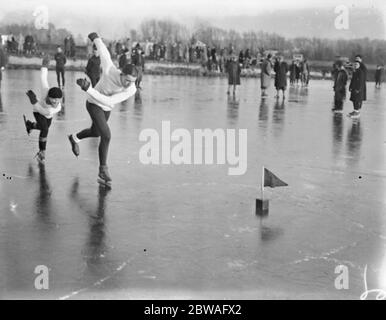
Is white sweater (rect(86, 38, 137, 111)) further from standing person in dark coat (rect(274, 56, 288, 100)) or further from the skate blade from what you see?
standing person in dark coat (rect(274, 56, 288, 100))

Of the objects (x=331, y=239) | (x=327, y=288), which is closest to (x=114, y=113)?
(x=331, y=239)

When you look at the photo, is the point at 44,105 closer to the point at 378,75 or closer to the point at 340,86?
the point at 340,86

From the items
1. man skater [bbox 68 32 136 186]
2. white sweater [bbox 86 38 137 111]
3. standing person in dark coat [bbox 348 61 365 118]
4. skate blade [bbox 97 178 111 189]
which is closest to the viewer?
skate blade [bbox 97 178 111 189]

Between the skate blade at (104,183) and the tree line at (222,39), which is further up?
the tree line at (222,39)

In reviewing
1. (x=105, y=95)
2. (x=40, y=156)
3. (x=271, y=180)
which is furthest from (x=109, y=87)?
(x=271, y=180)

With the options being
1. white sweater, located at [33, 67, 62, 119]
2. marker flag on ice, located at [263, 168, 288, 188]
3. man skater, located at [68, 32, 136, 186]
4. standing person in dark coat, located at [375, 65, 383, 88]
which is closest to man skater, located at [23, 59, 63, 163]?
white sweater, located at [33, 67, 62, 119]

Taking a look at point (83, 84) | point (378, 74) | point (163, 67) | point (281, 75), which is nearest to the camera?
point (83, 84)

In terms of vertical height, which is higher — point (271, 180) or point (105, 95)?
point (105, 95)

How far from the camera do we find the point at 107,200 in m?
7.10

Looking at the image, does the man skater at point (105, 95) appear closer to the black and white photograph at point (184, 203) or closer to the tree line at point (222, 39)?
the black and white photograph at point (184, 203)

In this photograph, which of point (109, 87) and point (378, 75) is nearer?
point (109, 87)

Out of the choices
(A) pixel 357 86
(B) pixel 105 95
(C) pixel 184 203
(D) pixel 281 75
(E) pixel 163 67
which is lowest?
(C) pixel 184 203

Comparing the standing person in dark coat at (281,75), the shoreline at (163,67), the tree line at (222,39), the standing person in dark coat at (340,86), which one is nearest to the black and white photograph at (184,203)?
the standing person in dark coat at (340,86)
